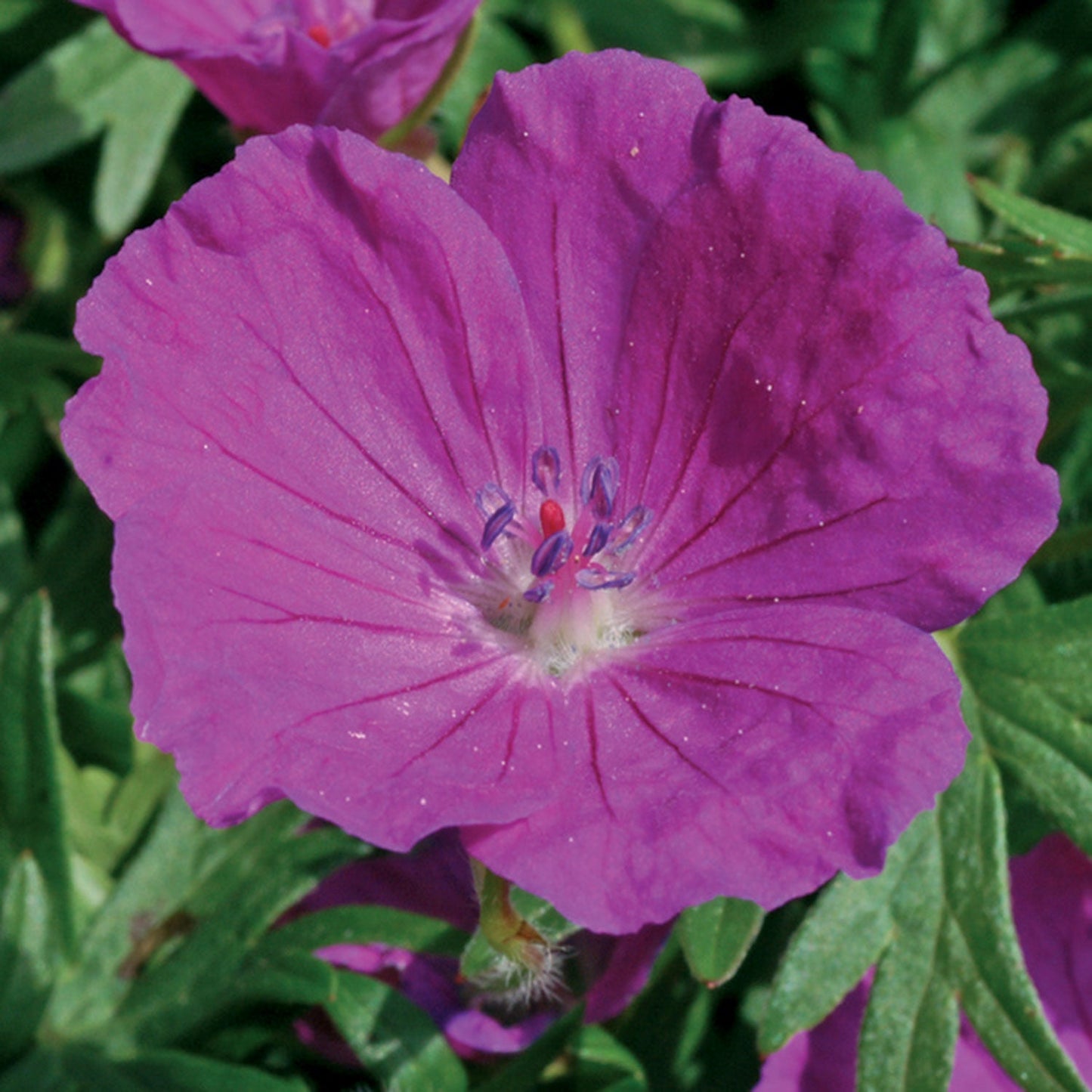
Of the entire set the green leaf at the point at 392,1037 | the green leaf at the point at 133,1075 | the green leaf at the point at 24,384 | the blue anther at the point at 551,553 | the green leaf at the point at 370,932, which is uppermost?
the blue anther at the point at 551,553

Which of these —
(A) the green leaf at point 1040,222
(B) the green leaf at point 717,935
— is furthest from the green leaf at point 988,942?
(A) the green leaf at point 1040,222

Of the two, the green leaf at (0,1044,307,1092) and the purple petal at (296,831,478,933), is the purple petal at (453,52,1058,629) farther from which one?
the green leaf at (0,1044,307,1092)

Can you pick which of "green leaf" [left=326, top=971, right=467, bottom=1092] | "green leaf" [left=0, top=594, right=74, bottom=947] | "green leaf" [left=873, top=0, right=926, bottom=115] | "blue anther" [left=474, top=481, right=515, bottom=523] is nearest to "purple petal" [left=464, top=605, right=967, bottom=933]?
"blue anther" [left=474, top=481, right=515, bottom=523]

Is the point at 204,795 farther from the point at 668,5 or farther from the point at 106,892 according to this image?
the point at 668,5

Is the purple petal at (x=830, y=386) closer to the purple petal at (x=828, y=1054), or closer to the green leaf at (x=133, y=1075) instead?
the purple petal at (x=828, y=1054)

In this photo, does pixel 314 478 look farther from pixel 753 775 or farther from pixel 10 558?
pixel 10 558

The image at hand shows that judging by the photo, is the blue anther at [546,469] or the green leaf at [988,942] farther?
the blue anther at [546,469]
